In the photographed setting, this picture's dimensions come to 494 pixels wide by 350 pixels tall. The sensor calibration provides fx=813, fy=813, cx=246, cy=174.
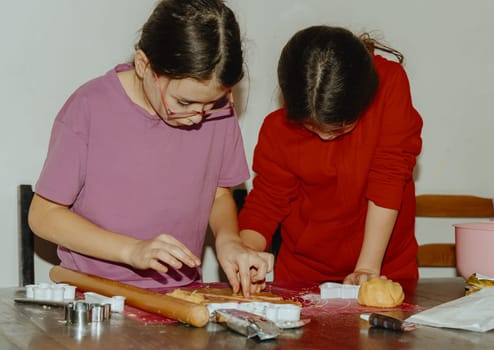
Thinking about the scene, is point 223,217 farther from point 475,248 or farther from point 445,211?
point 445,211

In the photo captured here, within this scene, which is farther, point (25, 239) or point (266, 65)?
point (266, 65)

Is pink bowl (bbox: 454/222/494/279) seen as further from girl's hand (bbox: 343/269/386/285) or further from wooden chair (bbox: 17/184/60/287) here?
wooden chair (bbox: 17/184/60/287)

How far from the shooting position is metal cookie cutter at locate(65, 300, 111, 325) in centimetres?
109

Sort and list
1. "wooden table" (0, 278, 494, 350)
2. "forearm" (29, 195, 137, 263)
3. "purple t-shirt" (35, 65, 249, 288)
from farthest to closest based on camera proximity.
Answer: "purple t-shirt" (35, 65, 249, 288)
"forearm" (29, 195, 137, 263)
"wooden table" (0, 278, 494, 350)

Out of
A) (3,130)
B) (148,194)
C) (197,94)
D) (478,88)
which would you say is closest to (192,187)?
(148,194)

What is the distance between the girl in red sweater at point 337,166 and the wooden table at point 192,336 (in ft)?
1.49

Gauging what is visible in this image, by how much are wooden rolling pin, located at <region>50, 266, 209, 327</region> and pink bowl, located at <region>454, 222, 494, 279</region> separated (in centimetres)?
61

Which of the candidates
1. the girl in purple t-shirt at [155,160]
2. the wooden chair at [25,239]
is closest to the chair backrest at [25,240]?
the wooden chair at [25,239]

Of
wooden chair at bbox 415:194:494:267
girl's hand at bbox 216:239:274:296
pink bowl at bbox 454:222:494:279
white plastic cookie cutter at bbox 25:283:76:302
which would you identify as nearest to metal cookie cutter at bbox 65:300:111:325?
white plastic cookie cutter at bbox 25:283:76:302

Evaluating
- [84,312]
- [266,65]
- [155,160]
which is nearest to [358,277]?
[155,160]

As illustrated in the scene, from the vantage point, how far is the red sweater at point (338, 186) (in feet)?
5.60

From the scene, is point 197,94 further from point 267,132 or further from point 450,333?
point 450,333

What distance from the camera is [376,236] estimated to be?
1.69 metres

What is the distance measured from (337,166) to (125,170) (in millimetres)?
468
